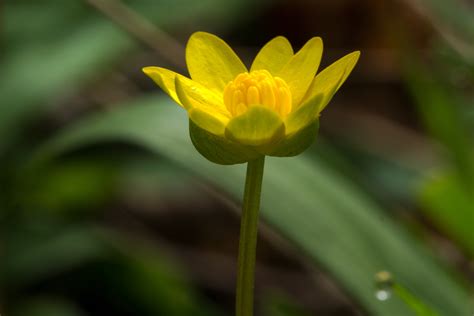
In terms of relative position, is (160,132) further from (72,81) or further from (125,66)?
(125,66)

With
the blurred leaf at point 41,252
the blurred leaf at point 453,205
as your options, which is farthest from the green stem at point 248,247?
the blurred leaf at point 41,252

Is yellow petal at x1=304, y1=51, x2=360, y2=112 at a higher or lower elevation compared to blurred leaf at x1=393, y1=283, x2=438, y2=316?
higher

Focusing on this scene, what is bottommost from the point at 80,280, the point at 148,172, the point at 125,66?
the point at 80,280

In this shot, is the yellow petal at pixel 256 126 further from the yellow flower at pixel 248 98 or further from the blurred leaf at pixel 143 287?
the blurred leaf at pixel 143 287

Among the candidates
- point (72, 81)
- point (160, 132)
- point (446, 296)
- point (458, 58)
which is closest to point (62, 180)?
point (72, 81)

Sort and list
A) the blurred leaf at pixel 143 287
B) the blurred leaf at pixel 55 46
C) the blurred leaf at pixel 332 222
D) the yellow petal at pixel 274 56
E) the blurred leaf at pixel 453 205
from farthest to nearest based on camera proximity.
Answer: the blurred leaf at pixel 55 46 → the blurred leaf at pixel 143 287 → the blurred leaf at pixel 453 205 → the blurred leaf at pixel 332 222 → the yellow petal at pixel 274 56

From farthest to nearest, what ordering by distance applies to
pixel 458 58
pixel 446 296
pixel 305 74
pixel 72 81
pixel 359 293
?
pixel 72 81 → pixel 458 58 → pixel 446 296 → pixel 359 293 → pixel 305 74

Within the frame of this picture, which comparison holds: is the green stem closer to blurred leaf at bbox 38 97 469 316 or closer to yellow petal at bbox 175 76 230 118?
yellow petal at bbox 175 76 230 118

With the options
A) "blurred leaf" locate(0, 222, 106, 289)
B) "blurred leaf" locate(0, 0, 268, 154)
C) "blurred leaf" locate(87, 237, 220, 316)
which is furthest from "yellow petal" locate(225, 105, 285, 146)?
"blurred leaf" locate(0, 0, 268, 154)
